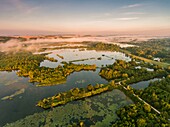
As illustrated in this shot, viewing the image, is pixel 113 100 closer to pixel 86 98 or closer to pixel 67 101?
pixel 86 98

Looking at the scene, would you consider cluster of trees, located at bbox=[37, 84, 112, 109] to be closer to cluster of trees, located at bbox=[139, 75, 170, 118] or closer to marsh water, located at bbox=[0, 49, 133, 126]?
marsh water, located at bbox=[0, 49, 133, 126]

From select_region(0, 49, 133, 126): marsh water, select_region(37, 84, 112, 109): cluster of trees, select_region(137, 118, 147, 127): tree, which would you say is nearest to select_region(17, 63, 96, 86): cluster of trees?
select_region(0, 49, 133, 126): marsh water

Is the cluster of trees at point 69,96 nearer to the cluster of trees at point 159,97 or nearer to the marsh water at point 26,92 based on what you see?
the marsh water at point 26,92

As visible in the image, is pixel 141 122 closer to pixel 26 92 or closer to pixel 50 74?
pixel 26 92

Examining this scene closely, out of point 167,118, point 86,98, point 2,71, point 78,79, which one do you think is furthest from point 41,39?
point 167,118

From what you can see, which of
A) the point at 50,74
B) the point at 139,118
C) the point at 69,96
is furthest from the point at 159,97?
the point at 50,74

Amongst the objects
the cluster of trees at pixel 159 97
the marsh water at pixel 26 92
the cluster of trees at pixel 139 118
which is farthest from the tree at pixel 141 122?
the marsh water at pixel 26 92

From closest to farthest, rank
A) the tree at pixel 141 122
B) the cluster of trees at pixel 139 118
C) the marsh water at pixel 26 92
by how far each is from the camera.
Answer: the tree at pixel 141 122 → the cluster of trees at pixel 139 118 → the marsh water at pixel 26 92
